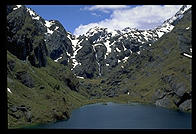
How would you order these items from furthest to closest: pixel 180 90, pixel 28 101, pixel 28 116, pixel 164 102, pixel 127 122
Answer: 1. pixel 164 102
2. pixel 180 90
3. pixel 28 101
4. pixel 28 116
5. pixel 127 122

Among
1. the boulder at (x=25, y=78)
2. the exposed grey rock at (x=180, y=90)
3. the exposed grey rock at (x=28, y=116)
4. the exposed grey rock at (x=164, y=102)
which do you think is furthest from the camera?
the exposed grey rock at (x=164, y=102)

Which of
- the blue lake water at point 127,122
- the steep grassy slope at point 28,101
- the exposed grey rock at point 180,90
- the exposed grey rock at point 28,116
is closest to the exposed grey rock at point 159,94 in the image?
the exposed grey rock at point 180,90

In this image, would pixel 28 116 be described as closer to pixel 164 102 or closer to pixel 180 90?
pixel 164 102

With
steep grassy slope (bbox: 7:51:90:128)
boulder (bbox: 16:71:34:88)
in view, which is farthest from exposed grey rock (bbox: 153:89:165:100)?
boulder (bbox: 16:71:34:88)

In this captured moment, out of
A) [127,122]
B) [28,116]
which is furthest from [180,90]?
[28,116]

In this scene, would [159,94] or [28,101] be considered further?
[159,94]

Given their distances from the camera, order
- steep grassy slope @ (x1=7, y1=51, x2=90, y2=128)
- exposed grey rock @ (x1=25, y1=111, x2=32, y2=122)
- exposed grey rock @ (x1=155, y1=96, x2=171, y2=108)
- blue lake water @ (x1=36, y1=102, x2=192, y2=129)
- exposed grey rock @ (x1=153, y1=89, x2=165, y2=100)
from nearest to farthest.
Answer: blue lake water @ (x1=36, y1=102, x2=192, y2=129) → steep grassy slope @ (x1=7, y1=51, x2=90, y2=128) → exposed grey rock @ (x1=25, y1=111, x2=32, y2=122) → exposed grey rock @ (x1=155, y1=96, x2=171, y2=108) → exposed grey rock @ (x1=153, y1=89, x2=165, y2=100)

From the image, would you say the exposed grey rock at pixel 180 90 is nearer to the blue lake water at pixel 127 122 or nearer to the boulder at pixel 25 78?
the blue lake water at pixel 127 122

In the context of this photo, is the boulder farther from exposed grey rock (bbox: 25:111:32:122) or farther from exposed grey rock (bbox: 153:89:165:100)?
exposed grey rock (bbox: 153:89:165:100)

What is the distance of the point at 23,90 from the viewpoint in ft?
444

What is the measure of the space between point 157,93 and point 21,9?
90328 mm

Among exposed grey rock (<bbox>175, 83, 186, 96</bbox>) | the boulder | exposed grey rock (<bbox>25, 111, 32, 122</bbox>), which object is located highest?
the boulder
